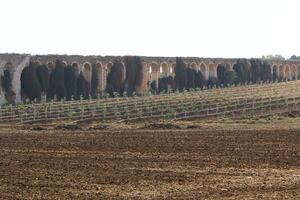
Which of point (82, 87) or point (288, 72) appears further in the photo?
point (288, 72)

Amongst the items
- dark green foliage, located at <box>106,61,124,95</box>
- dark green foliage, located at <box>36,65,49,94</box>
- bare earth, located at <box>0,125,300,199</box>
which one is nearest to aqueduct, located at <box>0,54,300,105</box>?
dark green foliage, located at <box>106,61,124,95</box>

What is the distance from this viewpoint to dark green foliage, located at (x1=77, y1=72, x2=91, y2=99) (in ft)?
222

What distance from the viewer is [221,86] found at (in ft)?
281

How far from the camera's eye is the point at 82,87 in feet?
Answer: 224

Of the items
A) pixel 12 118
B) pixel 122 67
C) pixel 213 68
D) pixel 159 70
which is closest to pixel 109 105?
pixel 12 118

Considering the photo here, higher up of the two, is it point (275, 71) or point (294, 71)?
point (275, 71)

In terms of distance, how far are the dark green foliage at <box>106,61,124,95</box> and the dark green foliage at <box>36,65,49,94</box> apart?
9159mm

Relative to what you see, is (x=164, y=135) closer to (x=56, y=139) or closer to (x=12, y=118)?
(x=56, y=139)

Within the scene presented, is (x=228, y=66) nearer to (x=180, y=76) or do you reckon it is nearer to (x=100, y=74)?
(x=180, y=76)

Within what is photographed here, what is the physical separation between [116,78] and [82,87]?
262 inches

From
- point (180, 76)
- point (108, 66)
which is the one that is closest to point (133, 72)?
point (108, 66)

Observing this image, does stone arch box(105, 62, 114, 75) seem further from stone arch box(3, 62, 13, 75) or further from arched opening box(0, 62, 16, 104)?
arched opening box(0, 62, 16, 104)

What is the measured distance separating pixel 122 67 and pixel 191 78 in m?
9.86

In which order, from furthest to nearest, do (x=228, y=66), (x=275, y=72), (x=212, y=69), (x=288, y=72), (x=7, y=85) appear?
(x=288, y=72)
(x=275, y=72)
(x=228, y=66)
(x=212, y=69)
(x=7, y=85)
